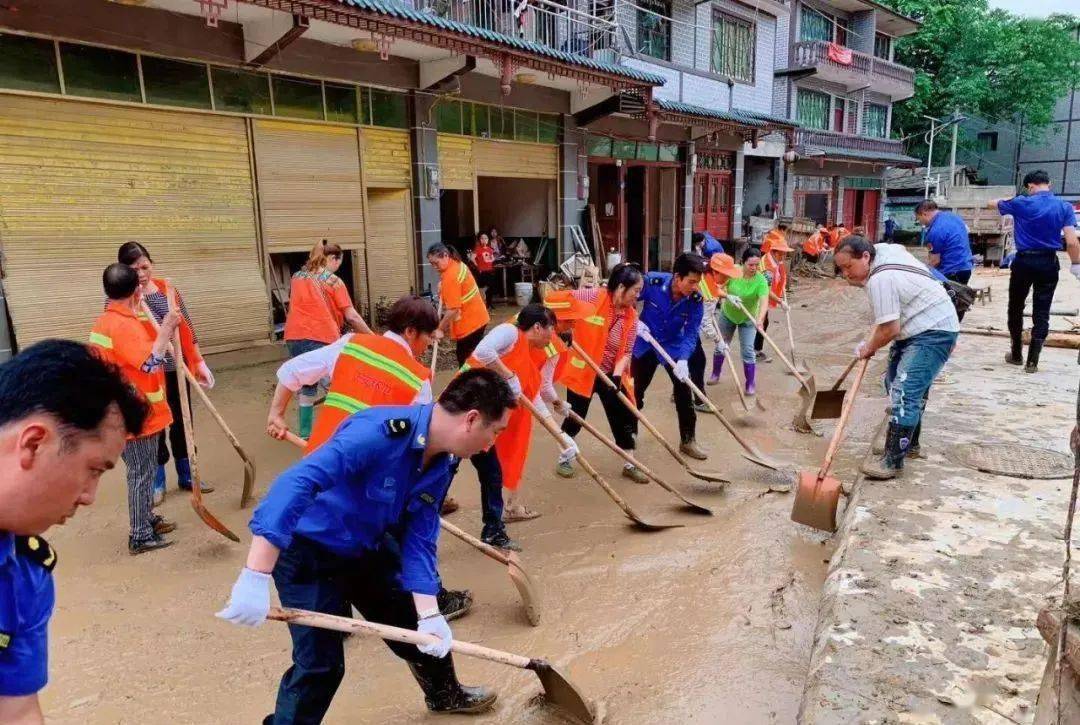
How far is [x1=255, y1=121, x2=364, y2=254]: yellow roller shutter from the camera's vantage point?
7828 millimetres

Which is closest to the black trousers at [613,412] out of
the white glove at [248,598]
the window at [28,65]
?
the white glove at [248,598]

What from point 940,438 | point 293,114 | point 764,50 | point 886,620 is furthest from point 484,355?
point 764,50

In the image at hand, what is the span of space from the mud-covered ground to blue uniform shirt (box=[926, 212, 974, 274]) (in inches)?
122

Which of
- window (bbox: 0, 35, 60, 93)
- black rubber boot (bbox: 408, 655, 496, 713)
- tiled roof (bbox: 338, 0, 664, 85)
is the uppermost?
tiled roof (bbox: 338, 0, 664, 85)

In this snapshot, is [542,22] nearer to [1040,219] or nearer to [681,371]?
[1040,219]

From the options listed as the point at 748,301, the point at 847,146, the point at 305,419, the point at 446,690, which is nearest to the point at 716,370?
the point at 748,301

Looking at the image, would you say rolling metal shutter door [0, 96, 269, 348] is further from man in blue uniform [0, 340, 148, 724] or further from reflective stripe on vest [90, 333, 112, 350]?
man in blue uniform [0, 340, 148, 724]

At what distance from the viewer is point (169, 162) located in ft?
22.8

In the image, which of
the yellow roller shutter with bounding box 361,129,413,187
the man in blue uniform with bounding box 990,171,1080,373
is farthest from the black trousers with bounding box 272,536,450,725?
the yellow roller shutter with bounding box 361,129,413,187

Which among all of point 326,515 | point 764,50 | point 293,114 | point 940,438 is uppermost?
point 764,50

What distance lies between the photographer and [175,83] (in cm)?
689

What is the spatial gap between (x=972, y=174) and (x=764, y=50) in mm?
18752

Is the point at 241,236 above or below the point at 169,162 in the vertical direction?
below

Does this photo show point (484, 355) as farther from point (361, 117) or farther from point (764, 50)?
point (764, 50)
